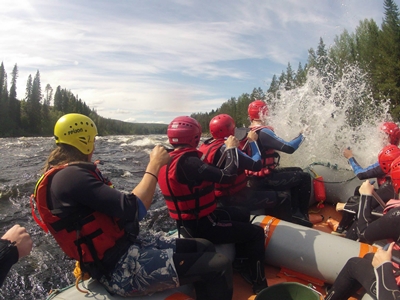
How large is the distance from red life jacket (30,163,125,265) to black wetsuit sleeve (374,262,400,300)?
2.12 metres

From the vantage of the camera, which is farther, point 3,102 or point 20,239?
point 3,102

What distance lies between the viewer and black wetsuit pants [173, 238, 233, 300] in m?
2.62

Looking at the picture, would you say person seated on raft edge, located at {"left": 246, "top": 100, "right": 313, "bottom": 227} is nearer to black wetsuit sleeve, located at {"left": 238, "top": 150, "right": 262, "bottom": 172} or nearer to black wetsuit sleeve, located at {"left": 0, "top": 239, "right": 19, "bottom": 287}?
black wetsuit sleeve, located at {"left": 238, "top": 150, "right": 262, "bottom": 172}

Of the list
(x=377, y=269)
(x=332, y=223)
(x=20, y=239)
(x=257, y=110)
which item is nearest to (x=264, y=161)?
(x=257, y=110)

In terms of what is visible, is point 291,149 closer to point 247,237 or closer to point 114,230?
point 247,237

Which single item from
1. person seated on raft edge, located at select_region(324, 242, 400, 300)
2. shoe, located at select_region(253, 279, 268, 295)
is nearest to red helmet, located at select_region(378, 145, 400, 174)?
person seated on raft edge, located at select_region(324, 242, 400, 300)

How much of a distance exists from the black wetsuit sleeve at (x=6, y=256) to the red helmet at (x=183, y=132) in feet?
6.33

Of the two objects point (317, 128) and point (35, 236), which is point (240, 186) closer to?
point (35, 236)

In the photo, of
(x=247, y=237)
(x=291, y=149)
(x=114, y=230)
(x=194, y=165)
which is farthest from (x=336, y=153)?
(x=114, y=230)

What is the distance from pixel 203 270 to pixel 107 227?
897 mm

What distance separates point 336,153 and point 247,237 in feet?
21.5

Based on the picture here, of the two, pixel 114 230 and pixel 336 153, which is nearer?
pixel 114 230

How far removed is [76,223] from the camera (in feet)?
7.72

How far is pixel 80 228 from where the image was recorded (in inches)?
92.9
